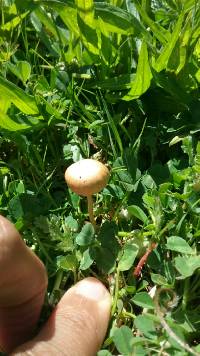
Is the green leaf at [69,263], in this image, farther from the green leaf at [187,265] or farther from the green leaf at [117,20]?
the green leaf at [117,20]

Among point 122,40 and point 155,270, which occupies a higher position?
point 122,40

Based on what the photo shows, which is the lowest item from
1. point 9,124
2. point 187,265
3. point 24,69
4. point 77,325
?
point 77,325

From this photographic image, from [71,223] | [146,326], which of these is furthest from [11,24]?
[146,326]

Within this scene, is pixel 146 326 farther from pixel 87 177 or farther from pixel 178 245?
pixel 87 177

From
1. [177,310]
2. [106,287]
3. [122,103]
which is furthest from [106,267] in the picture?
[122,103]

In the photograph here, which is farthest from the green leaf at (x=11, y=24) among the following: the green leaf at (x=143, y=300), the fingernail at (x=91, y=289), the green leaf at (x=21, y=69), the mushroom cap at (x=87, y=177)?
the green leaf at (x=143, y=300)

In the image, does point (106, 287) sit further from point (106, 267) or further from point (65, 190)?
point (65, 190)
